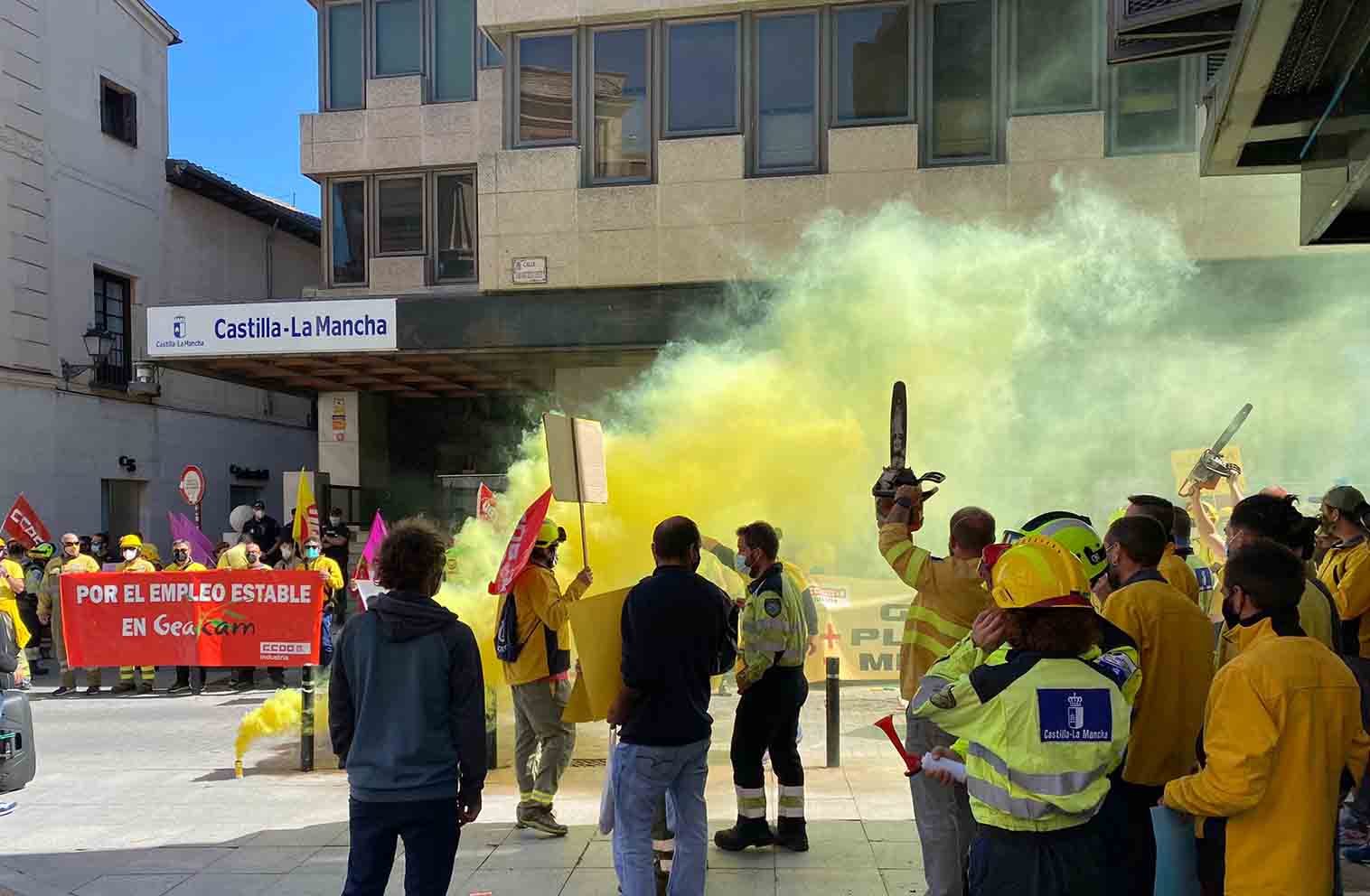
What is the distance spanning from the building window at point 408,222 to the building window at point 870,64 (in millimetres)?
6994

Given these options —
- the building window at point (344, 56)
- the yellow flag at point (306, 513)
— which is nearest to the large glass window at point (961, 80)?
the yellow flag at point (306, 513)

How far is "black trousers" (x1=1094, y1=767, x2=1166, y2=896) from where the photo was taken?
2914 millimetres

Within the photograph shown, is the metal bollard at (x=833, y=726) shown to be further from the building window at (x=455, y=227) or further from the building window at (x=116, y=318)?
the building window at (x=116, y=318)

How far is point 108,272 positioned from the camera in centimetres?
2383

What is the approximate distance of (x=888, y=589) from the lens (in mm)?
10352

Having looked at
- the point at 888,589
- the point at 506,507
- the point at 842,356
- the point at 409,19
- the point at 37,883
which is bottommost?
the point at 37,883

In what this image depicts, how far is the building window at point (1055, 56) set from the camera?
15141mm

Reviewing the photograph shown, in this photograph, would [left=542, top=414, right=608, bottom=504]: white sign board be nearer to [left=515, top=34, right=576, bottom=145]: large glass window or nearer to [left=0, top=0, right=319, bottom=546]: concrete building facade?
[left=515, top=34, right=576, bottom=145]: large glass window

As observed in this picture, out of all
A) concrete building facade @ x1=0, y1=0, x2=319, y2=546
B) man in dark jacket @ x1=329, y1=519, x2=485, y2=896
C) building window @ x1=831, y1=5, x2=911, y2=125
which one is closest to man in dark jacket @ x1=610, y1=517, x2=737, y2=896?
man in dark jacket @ x1=329, y1=519, x2=485, y2=896

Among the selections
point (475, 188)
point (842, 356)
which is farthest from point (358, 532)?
point (842, 356)

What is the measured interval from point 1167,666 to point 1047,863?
4.26 feet

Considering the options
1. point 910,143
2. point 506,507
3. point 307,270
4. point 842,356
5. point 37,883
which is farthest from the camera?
point 307,270

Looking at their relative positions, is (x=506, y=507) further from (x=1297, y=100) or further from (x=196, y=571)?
(x=1297, y=100)

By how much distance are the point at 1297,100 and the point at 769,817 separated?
16.4 feet
